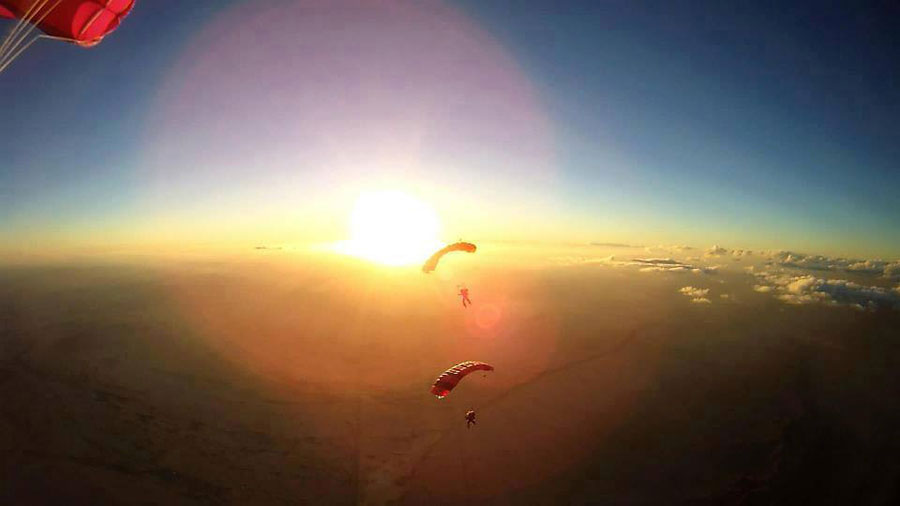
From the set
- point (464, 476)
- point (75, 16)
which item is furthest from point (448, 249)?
point (75, 16)

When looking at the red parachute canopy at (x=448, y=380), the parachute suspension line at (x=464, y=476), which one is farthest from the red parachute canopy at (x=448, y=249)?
the parachute suspension line at (x=464, y=476)

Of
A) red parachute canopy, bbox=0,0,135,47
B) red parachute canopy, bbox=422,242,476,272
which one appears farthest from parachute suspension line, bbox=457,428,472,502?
red parachute canopy, bbox=0,0,135,47

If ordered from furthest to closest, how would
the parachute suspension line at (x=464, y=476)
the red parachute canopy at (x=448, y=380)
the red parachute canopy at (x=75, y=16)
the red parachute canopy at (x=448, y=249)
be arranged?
the parachute suspension line at (x=464, y=476), the red parachute canopy at (x=448, y=249), the red parachute canopy at (x=448, y=380), the red parachute canopy at (x=75, y=16)

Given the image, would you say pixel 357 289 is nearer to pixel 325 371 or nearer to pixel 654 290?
pixel 325 371

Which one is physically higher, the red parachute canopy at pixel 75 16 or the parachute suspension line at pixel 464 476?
the red parachute canopy at pixel 75 16

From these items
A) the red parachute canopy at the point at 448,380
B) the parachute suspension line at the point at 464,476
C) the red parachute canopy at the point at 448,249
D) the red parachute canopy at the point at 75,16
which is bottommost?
the parachute suspension line at the point at 464,476

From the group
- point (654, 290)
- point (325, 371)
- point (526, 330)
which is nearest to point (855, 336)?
point (654, 290)

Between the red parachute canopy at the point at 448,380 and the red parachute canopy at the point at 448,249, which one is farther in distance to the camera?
the red parachute canopy at the point at 448,249

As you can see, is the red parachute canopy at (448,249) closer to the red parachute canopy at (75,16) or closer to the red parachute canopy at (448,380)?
the red parachute canopy at (448,380)

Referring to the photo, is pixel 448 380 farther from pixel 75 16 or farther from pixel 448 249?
pixel 75 16
